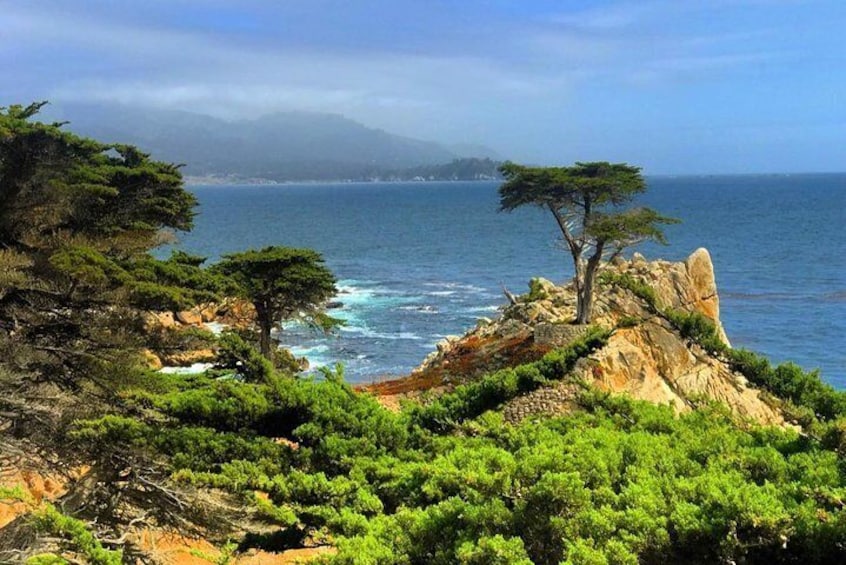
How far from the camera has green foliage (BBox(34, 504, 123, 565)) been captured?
534cm

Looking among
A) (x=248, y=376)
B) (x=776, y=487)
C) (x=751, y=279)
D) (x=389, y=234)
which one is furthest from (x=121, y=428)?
(x=389, y=234)

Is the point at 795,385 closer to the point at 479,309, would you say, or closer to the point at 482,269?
the point at 479,309

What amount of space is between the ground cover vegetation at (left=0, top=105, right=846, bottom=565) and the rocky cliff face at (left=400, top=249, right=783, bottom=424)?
77.2 inches

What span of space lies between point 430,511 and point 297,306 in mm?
12389

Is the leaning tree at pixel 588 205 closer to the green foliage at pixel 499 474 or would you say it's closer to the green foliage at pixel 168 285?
the green foliage at pixel 499 474

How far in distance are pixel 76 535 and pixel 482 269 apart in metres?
43.7

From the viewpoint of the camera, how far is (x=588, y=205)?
19.6 meters

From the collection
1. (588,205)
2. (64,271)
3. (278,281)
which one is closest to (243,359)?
(64,271)

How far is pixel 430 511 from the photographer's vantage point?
5910mm

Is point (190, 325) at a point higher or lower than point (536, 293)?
lower

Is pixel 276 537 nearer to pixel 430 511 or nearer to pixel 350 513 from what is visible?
pixel 350 513

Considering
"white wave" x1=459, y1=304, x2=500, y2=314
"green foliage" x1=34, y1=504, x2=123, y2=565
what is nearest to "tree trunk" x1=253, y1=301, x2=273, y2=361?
"green foliage" x1=34, y1=504, x2=123, y2=565

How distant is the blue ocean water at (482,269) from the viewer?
94.1ft

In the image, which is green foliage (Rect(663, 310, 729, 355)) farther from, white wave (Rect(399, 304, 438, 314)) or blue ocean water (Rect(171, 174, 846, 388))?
white wave (Rect(399, 304, 438, 314))
